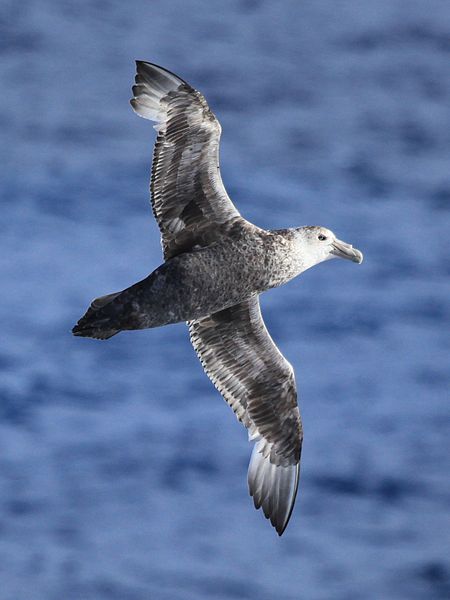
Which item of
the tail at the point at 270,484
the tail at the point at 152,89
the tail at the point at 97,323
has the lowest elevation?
the tail at the point at 270,484

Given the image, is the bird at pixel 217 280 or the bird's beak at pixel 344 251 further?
the bird's beak at pixel 344 251

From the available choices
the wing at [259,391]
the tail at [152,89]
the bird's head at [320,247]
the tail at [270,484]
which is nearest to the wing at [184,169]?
the tail at [152,89]

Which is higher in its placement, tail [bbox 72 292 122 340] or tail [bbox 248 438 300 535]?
tail [bbox 72 292 122 340]

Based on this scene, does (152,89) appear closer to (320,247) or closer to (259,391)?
(320,247)

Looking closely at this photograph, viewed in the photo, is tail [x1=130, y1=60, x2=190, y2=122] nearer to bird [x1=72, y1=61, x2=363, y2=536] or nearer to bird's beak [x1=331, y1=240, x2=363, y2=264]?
bird [x1=72, y1=61, x2=363, y2=536]

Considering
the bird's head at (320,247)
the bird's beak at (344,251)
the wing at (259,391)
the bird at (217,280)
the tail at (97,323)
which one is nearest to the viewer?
the tail at (97,323)

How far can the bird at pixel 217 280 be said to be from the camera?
12531 millimetres

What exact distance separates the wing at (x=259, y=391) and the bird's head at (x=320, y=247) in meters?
0.78

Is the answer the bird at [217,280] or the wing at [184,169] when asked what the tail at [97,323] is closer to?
the bird at [217,280]

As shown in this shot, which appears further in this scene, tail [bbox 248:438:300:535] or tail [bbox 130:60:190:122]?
tail [bbox 248:438:300:535]

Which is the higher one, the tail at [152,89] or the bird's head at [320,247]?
the tail at [152,89]

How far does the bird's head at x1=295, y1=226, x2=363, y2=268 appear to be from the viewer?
13.1 m

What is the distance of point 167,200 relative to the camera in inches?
517

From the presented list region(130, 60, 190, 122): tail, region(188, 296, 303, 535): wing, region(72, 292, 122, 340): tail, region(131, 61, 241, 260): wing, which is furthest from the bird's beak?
region(72, 292, 122, 340): tail
